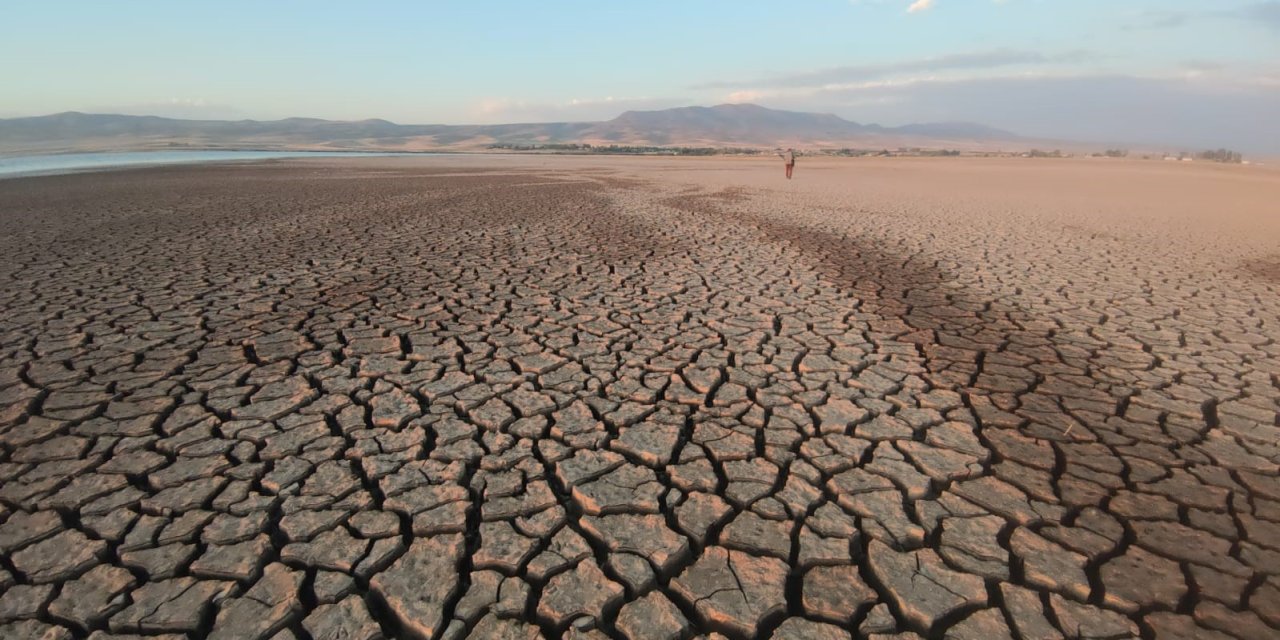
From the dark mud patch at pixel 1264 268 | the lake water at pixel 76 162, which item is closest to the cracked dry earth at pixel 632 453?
the dark mud patch at pixel 1264 268

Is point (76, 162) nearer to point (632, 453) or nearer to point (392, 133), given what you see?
point (632, 453)

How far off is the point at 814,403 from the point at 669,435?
84 cm

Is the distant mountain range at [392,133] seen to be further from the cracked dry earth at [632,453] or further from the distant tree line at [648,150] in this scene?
the cracked dry earth at [632,453]

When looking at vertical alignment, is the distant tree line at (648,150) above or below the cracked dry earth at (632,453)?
above

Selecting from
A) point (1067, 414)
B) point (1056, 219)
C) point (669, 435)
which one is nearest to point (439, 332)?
point (669, 435)

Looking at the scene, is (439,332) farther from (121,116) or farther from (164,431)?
(121,116)

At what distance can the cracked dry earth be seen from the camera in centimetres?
179

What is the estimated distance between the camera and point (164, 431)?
275cm

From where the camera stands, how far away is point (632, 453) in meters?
2.63

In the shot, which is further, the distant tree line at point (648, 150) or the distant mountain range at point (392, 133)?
the distant mountain range at point (392, 133)

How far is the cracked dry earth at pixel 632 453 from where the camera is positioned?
1792 mm

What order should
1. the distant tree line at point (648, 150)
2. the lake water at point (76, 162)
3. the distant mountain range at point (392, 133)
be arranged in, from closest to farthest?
the lake water at point (76, 162) → the distant tree line at point (648, 150) → the distant mountain range at point (392, 133)

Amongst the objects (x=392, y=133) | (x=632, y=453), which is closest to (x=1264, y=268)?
(x=632, y=453)

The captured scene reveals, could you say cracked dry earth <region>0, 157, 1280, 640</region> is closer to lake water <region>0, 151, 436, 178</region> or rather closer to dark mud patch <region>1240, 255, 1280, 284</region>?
dark mud patch <region>1240, 255, 1280, 284</region>
